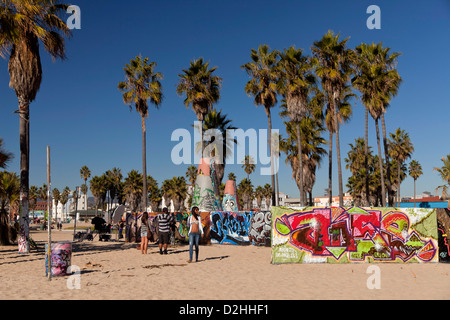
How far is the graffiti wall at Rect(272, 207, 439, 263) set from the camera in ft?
43.2

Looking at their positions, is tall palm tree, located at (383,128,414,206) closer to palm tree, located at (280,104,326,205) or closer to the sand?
palm tree, located at (280,104,326,205)

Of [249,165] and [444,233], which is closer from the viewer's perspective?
[444,233]

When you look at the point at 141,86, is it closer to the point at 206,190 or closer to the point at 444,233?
the point at 206,190

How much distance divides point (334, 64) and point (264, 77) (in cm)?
592

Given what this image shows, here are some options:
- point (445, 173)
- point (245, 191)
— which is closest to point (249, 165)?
point (245, 191)

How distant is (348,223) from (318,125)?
23139mm

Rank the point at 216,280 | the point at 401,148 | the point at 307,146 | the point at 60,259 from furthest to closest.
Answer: the point at 401,148, the point at 307,146, the point at 60,259, the point at 216,280

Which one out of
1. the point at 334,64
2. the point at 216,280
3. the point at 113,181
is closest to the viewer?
the point at 216,280

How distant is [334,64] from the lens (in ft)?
90.0

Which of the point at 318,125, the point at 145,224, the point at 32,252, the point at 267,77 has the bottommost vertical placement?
the point at 32,252

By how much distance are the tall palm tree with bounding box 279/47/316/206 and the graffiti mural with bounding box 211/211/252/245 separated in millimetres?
9047

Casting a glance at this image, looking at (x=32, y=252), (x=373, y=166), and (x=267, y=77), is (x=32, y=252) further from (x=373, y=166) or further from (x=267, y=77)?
(x=373, y=166)
